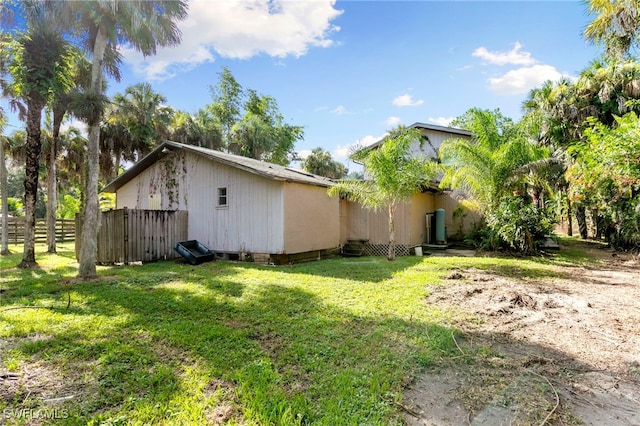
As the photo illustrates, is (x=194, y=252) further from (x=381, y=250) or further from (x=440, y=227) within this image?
(x=440, y=227)

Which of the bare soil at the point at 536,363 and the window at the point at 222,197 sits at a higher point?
the window at the point at 222,197

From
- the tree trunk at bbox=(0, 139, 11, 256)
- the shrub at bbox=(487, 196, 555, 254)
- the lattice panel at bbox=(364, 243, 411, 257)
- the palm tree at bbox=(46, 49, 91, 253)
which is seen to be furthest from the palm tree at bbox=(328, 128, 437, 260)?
the tree trunk at bbox=(0, 139, 11, 256)

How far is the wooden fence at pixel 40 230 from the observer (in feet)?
60.9

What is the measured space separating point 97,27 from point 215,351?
8.92 m

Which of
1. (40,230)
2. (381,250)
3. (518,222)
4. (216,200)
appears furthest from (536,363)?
(40,230)

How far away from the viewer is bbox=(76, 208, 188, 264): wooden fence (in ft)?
34.0

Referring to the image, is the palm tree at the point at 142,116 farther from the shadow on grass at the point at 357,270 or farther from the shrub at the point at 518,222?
the shrub at the point at 518,222

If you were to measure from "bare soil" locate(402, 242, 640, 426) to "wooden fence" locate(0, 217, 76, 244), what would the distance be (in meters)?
21.4

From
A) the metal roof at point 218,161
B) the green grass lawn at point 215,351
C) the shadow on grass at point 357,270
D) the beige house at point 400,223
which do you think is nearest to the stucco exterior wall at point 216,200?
the metal roof at point 218,161

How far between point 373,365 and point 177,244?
9.46 m

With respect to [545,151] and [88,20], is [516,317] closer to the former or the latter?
[545,151]

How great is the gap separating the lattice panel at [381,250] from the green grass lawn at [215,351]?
634 centimetres

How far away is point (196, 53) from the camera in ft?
67.5

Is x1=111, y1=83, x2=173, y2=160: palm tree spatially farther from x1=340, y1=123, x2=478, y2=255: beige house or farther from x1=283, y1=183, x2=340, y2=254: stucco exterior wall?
x1=340, y1=123, x2=478, y2=255: beige house
